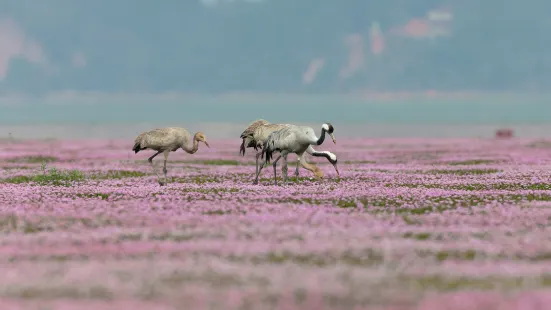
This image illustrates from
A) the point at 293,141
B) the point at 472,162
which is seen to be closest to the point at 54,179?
the point at 293,141

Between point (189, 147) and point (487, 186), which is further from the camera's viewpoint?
point (189, 147)

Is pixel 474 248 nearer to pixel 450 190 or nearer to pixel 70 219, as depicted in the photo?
pixel 70 219

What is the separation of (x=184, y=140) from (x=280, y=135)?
12.6ft

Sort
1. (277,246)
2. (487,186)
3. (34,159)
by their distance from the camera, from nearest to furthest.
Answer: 1. (277,246)
2. (487,186)
3. (34,159)

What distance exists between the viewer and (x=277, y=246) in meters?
14.7

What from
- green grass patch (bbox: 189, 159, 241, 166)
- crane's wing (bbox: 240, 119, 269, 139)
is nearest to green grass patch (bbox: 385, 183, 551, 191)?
Answer: crane's wing (bbox: 240, 119, 269, 139)

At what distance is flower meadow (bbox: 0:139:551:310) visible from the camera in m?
10.7

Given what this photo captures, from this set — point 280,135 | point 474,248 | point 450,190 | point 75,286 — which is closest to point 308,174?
point 280,135

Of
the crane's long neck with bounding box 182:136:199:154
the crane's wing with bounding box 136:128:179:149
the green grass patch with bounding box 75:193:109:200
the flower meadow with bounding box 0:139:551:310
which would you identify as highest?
the crane's wing with bounding box 136:128:179:149

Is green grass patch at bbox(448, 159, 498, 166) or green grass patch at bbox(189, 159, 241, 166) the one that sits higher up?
green grass patch at bbox(189, 159, 241, 166)

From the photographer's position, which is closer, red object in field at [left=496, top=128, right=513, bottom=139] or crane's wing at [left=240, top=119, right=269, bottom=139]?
crane's wing at [left=240, top=119, right=269, bottom=139]

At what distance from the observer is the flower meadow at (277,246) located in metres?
10.7

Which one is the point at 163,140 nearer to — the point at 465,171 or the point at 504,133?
the point at 465,171

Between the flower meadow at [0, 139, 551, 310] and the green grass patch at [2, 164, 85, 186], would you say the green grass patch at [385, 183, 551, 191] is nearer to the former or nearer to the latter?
the flower meadow at [0, 139, 551, 310]
